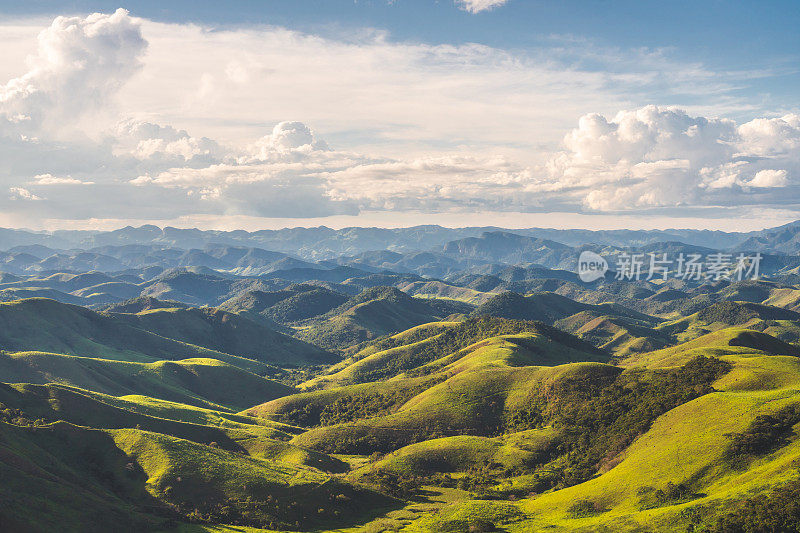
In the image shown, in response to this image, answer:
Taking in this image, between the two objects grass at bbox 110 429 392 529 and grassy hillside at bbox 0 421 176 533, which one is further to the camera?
grass at bbox 110 429 392 529

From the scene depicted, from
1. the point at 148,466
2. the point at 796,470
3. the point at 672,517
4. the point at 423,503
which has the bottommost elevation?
the point at 423,503

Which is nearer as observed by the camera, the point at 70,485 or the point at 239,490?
the point at 70,485

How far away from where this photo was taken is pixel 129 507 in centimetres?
15450

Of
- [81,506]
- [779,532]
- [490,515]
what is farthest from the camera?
[490,515]

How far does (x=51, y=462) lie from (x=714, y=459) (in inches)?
7206

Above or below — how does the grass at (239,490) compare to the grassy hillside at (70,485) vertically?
below

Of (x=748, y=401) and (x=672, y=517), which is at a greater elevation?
(x=748, y=401)

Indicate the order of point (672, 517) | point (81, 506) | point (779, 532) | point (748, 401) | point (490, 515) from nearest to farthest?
point (779, 532) → point (672, 517) → point (81, 506) → point (490, 515) → point (748, 401)

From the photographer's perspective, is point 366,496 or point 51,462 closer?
point 51,462

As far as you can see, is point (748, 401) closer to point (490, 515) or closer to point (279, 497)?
point (490, 515)

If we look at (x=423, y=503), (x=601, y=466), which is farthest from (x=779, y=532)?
(x=423, y=503)

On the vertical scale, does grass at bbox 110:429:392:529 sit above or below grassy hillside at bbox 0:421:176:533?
below

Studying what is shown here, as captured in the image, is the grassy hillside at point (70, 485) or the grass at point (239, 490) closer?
the grassy hillside at point (70, 485)

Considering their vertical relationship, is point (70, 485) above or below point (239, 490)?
above
